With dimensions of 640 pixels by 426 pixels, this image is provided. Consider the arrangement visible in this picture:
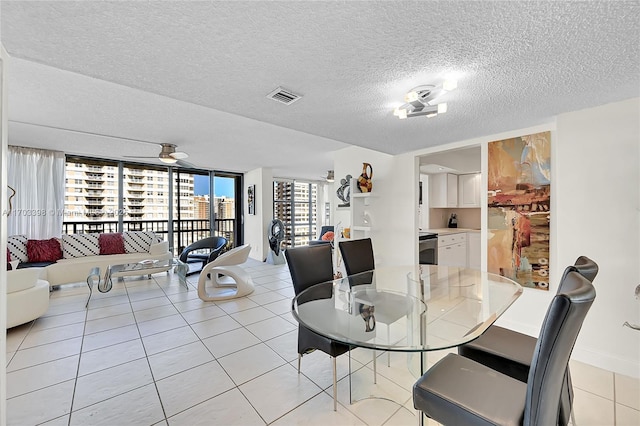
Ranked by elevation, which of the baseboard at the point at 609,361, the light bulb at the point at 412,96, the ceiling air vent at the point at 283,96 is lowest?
the baseboard at the point at 609,361

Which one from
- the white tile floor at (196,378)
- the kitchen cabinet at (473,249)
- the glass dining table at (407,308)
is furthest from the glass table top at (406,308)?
the kitchen cabinet at (473,249)

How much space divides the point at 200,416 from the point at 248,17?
7.37 feet

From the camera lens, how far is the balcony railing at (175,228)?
541 centimetres

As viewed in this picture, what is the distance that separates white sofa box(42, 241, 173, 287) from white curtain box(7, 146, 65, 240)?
0.84m

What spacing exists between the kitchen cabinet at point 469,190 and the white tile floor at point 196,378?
359 cm

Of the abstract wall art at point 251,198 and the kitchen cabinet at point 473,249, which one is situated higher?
the abstract wall art at point 251,198

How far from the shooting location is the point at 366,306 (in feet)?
6.62

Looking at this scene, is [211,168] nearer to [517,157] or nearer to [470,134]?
[470,134]

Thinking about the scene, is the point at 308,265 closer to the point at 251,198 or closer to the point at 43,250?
the point at 43,250

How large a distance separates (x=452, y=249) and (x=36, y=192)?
7455 millimetres

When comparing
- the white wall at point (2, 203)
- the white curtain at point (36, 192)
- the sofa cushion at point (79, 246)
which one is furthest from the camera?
the sofa cushion at point (79, 246)

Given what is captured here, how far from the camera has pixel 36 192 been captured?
4.49m

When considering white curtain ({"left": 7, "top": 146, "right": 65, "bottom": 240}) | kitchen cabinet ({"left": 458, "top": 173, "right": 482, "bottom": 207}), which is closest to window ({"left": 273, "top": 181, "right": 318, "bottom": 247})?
kitchen cabinet ({"left": 458, "top": 173, "right": 482, "bottom": 207})

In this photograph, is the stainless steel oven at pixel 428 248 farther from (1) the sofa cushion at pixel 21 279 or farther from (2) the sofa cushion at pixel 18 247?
(2) the sofa cushion at pixel 18 247
